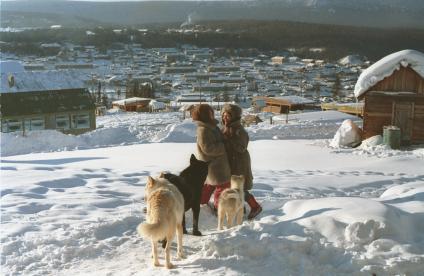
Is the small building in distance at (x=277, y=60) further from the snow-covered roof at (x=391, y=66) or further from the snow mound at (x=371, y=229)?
the snow mound at (x=371, y=229)

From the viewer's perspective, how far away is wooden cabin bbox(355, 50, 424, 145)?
16859mm

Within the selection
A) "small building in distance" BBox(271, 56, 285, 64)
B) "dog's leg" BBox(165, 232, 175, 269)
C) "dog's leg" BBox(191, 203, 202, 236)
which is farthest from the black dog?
"small building in distance" BBox(271, 56, 285, 64)

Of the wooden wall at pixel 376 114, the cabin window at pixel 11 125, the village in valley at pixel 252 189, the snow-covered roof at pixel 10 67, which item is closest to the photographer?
the village in valley at pixel 252 189

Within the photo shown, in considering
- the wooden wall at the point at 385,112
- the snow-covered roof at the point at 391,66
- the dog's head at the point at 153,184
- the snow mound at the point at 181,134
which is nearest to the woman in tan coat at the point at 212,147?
the dog's head at the point at 153,184

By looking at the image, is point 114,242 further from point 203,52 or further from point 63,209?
point 203,52

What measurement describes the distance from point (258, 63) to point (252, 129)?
4673 inches

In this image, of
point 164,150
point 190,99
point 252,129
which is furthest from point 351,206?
point 190,99

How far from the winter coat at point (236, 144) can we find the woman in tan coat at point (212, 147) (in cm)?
15

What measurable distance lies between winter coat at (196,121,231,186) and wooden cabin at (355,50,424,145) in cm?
1184

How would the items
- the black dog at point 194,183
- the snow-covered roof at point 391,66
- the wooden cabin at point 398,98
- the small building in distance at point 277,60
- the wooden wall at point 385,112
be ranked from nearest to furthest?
the black dog at point 194,183, the snow-covered roof at point 391,66, the wooden cabin at point 398,98, the wooden wall at point 385,112, the small building in distance at point 277,60

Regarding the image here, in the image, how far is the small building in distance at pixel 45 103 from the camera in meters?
30.5

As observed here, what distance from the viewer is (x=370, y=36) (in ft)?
391

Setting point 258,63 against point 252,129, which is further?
point 258,63

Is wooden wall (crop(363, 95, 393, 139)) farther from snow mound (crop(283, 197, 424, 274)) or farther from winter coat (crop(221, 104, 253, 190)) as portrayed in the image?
snow mound (crop(283, 197, 424, 274))
